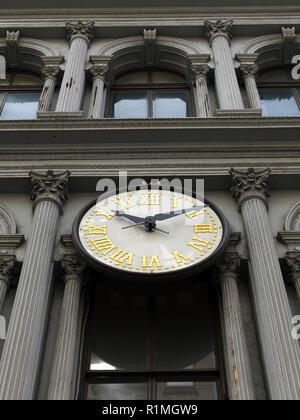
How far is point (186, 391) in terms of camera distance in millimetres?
9969

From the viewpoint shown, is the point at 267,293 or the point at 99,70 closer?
the point at 267,293

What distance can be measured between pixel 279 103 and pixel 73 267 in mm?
8834

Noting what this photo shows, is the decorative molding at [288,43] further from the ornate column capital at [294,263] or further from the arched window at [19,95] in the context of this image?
the ornate column capital at [294,263]

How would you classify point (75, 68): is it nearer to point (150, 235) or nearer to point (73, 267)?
point (150, 235)

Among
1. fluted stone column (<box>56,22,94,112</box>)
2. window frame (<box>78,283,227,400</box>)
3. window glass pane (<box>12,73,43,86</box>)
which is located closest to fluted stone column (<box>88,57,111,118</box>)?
fluted stone column (<box>56,22,94,112</box>)

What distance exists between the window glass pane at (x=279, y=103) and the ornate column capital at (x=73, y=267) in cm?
777

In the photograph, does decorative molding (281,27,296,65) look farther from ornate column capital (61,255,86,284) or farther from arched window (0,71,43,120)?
ornate column capital (61,255,86,284)

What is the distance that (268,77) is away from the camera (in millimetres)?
18219

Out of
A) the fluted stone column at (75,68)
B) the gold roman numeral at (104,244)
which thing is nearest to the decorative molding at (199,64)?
the fluted stone column at (75,68)

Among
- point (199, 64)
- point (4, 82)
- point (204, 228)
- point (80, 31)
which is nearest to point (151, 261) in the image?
point (204, 228)

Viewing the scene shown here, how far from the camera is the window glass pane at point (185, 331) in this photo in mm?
10477
